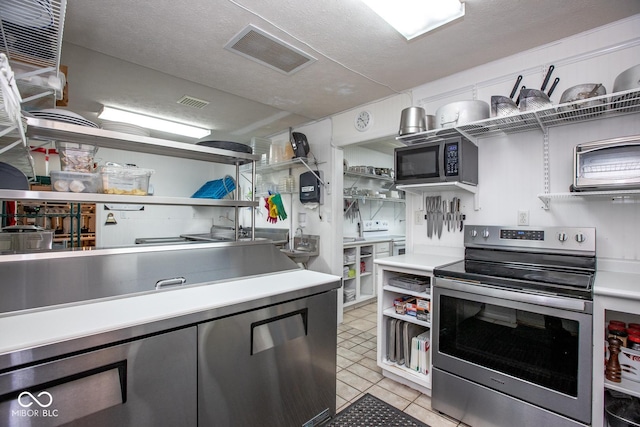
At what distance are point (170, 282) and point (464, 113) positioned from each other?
2.14 m

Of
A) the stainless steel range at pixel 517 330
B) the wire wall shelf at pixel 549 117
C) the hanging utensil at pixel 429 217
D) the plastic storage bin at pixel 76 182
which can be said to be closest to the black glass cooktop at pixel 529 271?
the stainless steel range at pixel 517 330

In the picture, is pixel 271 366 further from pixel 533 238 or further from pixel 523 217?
pixel 523 217

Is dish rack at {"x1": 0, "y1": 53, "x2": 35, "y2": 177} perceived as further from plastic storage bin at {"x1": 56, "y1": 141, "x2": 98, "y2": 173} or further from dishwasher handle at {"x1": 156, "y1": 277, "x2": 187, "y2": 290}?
dishwasher handle at {"x1": 156, "y1": 277, "x2": 187, "y2": 290}

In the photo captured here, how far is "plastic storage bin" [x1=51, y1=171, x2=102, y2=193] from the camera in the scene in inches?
51.8

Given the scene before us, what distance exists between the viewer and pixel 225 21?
1885 mm

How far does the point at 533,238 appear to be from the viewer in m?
1.97

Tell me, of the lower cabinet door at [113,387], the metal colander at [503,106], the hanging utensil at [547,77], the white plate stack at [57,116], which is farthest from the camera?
the hanging utensil at [547,77]

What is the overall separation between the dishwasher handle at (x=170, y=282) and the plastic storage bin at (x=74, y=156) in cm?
63

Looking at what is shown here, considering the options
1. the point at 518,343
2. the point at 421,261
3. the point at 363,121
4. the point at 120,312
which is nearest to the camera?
the point at 120,312

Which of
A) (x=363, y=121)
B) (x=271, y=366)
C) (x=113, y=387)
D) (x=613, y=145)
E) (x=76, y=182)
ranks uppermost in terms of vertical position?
(x=363, y=121)

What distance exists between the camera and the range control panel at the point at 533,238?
1.80 meters

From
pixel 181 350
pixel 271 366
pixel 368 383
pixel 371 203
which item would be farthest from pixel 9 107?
pixel 371 203

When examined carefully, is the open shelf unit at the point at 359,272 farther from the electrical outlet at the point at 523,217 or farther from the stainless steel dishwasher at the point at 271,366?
the stainless steel dishwasher at the point at 271,366

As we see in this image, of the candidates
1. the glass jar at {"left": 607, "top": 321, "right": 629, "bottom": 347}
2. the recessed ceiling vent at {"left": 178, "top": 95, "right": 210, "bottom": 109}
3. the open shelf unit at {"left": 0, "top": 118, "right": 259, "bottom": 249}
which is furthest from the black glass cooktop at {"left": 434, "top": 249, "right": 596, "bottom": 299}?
the recessed ceiling vent at {"left": 178, "top": 95, "right": 210, "bottom": 109}
